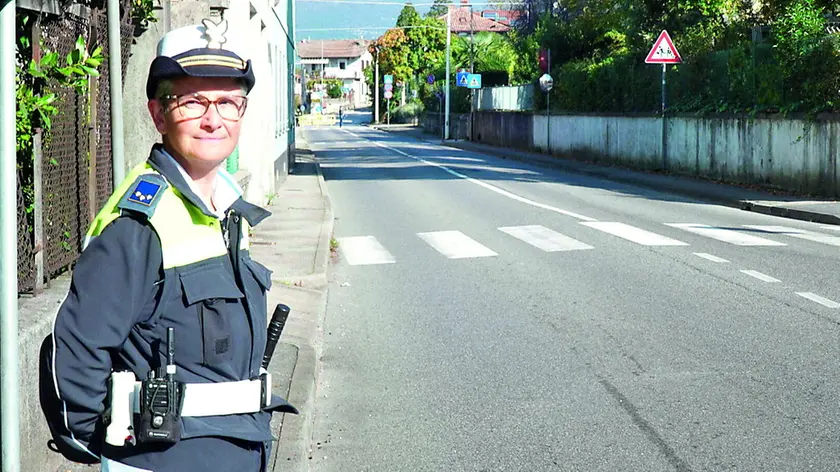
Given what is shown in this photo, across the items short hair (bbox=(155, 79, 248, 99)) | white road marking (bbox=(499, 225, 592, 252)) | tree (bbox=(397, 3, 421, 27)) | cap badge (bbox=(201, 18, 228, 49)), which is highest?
tree (bbox=(397, 3, 421, 27))

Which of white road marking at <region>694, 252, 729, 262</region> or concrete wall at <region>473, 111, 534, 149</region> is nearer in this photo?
white road marking at <region>694, 252, 729, 262</region>

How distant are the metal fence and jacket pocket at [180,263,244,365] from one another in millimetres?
3131

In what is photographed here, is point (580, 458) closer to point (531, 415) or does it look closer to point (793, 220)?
point (531, 415)

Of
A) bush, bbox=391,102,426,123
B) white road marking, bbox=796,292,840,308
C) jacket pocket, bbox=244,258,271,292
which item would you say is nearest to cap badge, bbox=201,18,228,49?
jacket pocket, bbox=244,258,271,292

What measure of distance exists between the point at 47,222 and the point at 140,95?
389 cm

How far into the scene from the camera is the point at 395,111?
10594 centimetres

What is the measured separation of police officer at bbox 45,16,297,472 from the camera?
2584mm

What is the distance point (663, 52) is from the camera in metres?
26.6

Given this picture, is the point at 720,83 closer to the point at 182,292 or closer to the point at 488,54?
the point at 182,292

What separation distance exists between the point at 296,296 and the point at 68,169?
14.2 feet

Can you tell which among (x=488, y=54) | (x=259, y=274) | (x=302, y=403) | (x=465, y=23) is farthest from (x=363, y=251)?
(x=465, y=23)

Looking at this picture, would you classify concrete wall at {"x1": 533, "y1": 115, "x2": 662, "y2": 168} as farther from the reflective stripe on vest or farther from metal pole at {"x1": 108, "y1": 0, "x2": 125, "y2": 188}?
the reflective stripe on vest

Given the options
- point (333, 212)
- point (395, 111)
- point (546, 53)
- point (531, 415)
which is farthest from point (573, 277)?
point (395, 111)

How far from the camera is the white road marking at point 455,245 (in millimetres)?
13998
